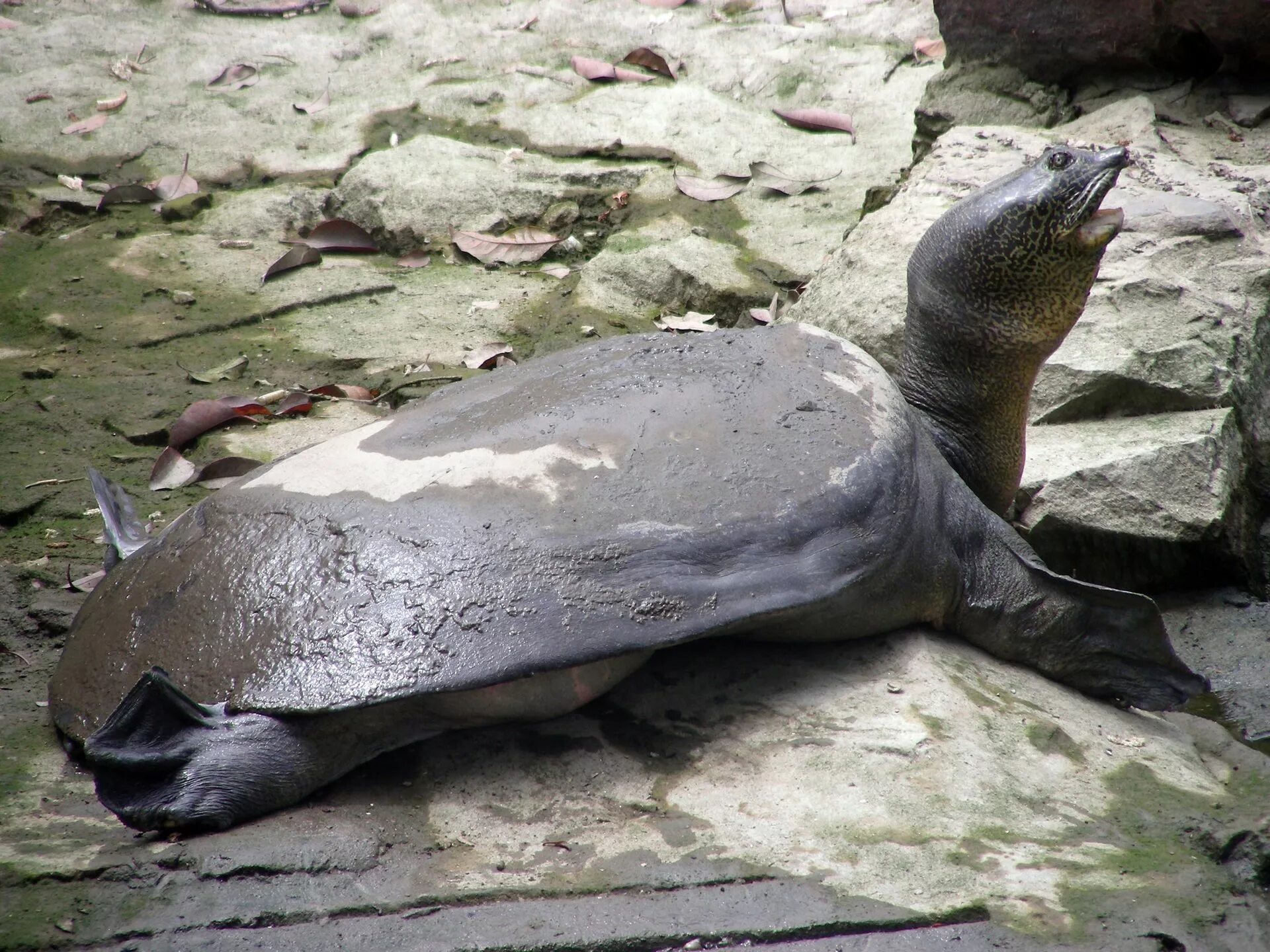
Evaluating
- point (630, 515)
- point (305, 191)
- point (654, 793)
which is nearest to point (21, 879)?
point (654, 793)

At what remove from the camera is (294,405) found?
144 inches

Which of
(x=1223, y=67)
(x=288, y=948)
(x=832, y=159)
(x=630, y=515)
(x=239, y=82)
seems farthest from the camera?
(x=239, y=82)

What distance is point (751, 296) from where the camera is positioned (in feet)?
14.7

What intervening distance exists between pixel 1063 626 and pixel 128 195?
435cm

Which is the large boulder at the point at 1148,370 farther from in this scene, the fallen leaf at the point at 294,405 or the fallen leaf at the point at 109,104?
the fallen leaf at the point at 109,104

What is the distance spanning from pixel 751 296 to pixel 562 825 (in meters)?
2.88

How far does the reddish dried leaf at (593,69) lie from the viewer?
6.12 metres

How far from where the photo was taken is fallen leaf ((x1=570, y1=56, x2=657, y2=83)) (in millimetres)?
6117

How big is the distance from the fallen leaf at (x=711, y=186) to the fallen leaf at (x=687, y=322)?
0.96 meters

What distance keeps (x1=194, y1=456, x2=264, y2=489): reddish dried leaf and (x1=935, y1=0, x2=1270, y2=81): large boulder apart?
327cm

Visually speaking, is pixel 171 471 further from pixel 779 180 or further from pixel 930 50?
pixel 930 50

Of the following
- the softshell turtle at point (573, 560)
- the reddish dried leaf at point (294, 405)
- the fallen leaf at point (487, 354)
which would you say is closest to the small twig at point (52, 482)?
the reddish dried leaf at point (294, 405)

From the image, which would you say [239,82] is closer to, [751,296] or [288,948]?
[751,296]

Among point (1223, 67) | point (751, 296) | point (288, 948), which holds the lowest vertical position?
point (751, 296)
